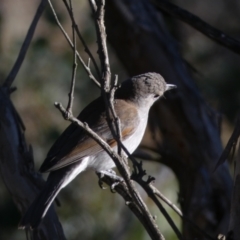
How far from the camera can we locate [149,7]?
16.8ft

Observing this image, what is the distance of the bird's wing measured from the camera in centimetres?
388

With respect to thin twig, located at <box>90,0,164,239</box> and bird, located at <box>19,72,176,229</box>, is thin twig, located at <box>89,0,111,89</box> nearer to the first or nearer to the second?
thin twig, located at <box>90,0,164,239</box>

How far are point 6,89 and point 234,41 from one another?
150cm

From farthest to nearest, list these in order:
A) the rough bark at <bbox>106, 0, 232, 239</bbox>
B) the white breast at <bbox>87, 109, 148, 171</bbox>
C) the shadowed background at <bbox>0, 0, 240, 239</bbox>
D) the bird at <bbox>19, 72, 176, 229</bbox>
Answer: the shadowed background at <bbox>0, 0, 240, 239</bbox>
the rough bark at <bbox>106, 0, 232, 239</bbox>
the white breast at <bbox>87, 109, 148, 171</bbox>
the bird at <bbox>19, 72, 176, 229</bbox>

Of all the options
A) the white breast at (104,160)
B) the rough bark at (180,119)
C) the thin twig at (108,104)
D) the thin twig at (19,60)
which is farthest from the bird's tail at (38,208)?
the rough bark at (180,119)

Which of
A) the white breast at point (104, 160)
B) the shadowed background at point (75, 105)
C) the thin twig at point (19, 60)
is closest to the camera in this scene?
the thin twig at point (19, 60)

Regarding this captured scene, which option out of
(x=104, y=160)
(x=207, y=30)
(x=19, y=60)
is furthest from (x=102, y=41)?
(x=104, y=160)

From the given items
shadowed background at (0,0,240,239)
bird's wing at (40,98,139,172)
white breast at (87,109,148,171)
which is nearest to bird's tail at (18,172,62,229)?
bird's wing at (40,98,139,172)

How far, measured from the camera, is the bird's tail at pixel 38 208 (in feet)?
10.9

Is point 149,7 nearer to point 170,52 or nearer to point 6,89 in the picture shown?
point 170,52

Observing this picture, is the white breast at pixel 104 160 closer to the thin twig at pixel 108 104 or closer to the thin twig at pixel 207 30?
the thin twig at pixel 207 30

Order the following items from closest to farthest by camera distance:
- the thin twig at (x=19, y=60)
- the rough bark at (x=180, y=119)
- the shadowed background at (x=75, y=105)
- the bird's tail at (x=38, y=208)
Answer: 1. the bird's tail at (x=38, y=208)
2. the thin twig at (x=19, y=60)
3. the rough bark at (x=180, y=119)
4. the shadowed background at (x=75, y=105)

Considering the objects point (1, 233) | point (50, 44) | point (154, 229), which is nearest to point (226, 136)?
point (50, 44)

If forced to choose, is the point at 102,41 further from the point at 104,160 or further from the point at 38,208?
the point at 104,160
